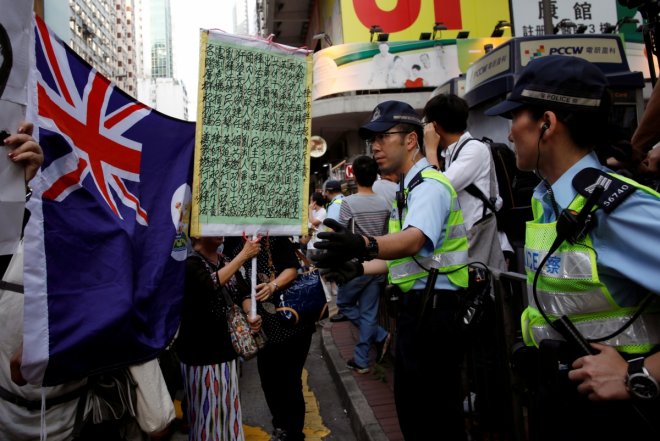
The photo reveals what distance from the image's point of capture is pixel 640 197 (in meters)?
1.44

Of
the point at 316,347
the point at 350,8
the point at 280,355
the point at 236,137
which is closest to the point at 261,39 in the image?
the point at 236,137

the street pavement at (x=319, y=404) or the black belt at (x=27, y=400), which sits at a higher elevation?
the black belt at (x=27, y=400)

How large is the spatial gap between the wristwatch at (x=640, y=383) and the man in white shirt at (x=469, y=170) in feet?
6.62

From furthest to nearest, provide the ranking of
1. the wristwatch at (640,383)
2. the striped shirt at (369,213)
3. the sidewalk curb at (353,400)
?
the striped shirt at (369,213) < the sidewalk curb at (353,400) < the wristwatch at (640,383)

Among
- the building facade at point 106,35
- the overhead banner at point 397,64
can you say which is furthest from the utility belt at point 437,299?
the building facade at point 106,35

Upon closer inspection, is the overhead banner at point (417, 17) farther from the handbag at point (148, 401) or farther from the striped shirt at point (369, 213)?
the handbag at point (148, 401)

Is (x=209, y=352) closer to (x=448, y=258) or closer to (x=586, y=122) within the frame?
(x=448, y=258)

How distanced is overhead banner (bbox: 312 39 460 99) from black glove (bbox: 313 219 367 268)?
54.2ft

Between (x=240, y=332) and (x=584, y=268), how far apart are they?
217cm

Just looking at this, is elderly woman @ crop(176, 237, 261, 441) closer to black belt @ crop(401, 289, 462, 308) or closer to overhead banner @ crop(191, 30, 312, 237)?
overhead banner @ crop(191, 30, 312, 237)

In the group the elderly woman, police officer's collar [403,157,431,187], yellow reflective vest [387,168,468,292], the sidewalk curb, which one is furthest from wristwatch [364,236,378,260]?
the sidewalk curb

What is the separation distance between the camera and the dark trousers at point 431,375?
259cm

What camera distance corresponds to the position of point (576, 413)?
1.59m

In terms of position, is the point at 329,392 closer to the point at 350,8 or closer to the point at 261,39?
the point at 261,39
